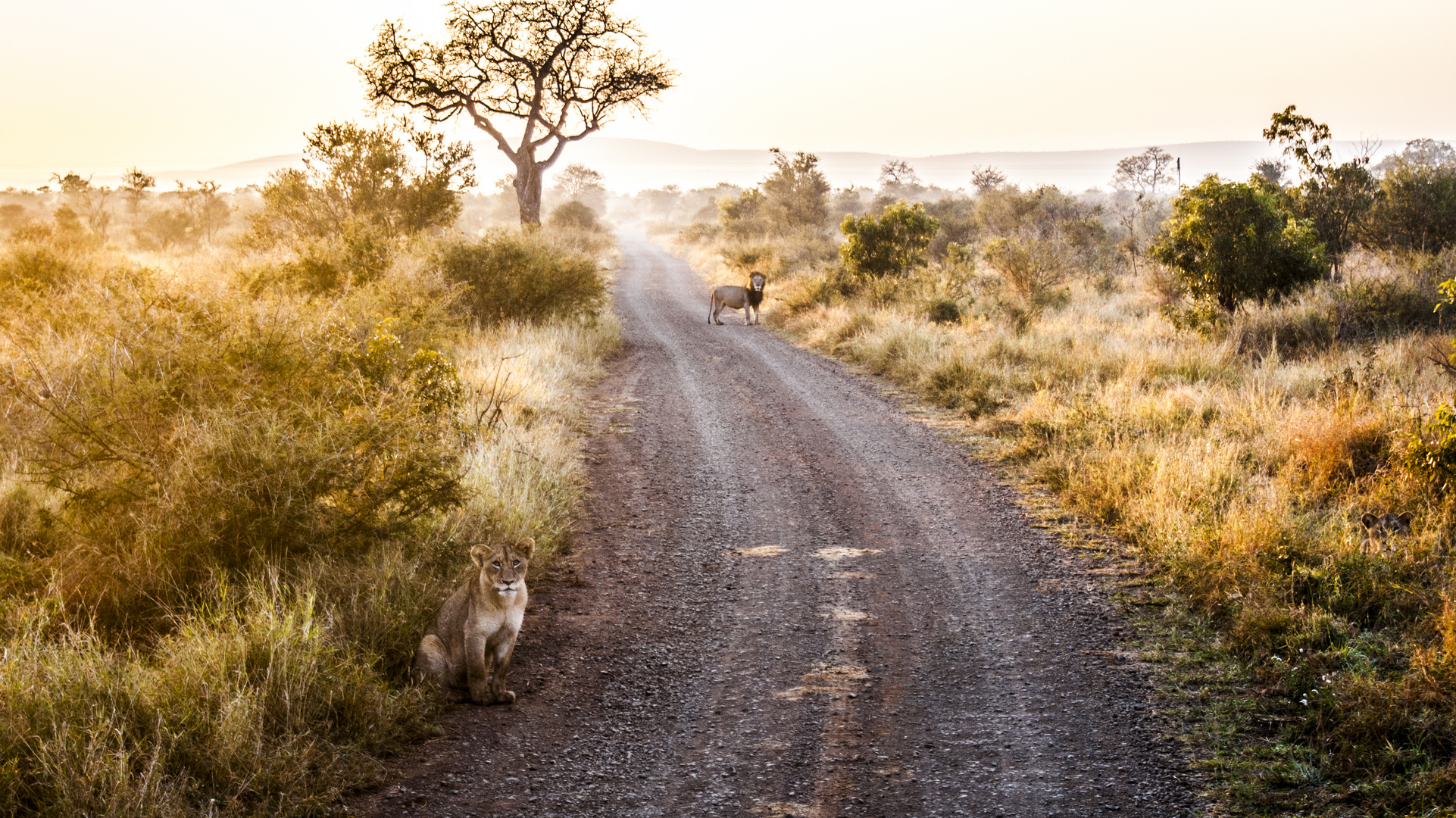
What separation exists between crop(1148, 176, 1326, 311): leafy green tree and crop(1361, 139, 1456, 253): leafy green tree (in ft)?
23.9

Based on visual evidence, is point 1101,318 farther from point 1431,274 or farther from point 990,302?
point 1431,274

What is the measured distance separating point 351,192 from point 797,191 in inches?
1072

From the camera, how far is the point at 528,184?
81.3 feet

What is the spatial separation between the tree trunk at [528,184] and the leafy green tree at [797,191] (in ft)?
59.7

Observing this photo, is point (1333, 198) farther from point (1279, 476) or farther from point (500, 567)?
point (500, 567)

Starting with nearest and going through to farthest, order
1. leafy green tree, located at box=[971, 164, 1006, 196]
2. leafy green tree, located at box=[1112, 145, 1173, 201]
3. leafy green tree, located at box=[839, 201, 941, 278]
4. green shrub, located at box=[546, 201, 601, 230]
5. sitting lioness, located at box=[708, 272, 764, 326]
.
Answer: sitting lioness, located at box=[708, 272, 764, 326] → leafy green tree, located at box=[839, 201, 941, 278] → green shrub, located at box=[546, 201, 601, 230] → leafy green tree, located at box=[971, 164, 1006, 196] → leafy green tree, located at box=[1112, 145, 1173, 201]

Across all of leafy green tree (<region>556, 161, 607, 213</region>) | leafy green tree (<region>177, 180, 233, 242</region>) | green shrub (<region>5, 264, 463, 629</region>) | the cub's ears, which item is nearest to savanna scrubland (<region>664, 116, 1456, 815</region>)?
the cub's ears

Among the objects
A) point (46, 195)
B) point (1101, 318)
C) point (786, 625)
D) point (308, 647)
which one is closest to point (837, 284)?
point (1101, 318)

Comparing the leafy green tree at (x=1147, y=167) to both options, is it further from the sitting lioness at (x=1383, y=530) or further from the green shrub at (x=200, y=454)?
the green shrub at (x=200, y=454)

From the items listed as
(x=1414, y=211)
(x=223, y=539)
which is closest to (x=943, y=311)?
(x=1414, y=211)

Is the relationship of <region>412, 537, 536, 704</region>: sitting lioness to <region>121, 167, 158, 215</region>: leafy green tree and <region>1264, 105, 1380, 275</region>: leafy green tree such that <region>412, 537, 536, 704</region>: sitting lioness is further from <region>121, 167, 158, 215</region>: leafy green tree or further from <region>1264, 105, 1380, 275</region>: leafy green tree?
<region>121, 167, 158, 215</region>: leafy green tree

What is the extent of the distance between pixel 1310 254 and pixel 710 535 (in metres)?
11.7

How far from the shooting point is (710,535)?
6883 millimetres

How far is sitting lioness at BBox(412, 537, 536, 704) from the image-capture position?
4172 mm
